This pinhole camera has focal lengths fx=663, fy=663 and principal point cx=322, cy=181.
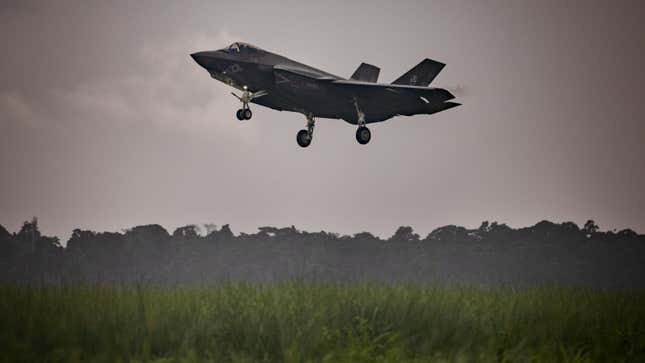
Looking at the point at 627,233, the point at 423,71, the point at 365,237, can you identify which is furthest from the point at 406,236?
the point at 423,71

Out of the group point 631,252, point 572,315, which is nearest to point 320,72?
point 572,315

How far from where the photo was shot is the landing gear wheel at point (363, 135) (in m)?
27.8

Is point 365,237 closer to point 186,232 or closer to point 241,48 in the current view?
point 186,232

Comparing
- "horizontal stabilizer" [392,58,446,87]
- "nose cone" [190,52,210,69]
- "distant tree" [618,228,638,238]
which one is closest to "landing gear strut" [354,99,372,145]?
"nose cone" [190,52,210,69]

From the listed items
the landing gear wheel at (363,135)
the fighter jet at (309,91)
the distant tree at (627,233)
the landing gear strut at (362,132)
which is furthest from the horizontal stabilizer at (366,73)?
the distant tree at (627,233)

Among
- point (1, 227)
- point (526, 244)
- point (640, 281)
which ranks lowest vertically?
point (640, 281)

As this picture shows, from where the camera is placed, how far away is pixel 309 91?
1056 inches

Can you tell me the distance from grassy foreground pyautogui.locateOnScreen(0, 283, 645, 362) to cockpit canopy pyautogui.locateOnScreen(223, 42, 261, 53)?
11789mm

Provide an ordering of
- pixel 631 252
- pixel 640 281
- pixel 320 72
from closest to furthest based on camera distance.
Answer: pixel 320 72, pixel 640 281, pixel 631 252

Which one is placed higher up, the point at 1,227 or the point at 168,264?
the point at 1,227

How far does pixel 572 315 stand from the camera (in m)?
17.5

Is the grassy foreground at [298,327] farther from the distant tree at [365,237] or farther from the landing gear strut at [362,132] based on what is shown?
the distant tree at [365,237]

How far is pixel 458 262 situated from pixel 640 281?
36981mm

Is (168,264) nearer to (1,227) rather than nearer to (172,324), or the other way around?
(1,227)
